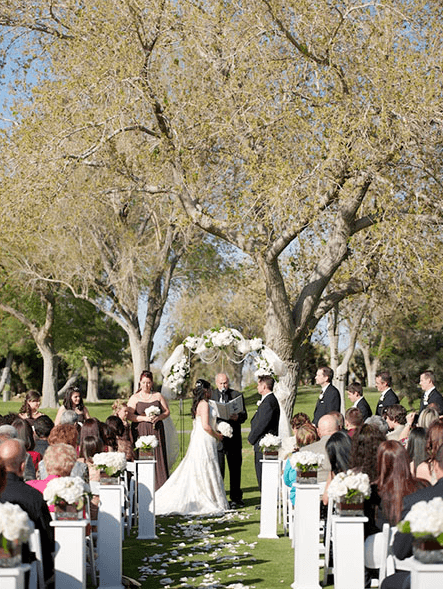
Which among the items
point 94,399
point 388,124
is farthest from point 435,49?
point 94,399

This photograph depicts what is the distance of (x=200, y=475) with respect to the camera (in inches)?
532

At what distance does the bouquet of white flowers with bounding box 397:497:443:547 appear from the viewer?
500 cm

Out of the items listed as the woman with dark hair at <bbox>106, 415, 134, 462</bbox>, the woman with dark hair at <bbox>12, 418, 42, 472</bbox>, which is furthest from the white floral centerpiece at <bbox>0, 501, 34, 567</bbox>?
the woman with dark hair at <bbox>106, 415, 134, 462</bbox>

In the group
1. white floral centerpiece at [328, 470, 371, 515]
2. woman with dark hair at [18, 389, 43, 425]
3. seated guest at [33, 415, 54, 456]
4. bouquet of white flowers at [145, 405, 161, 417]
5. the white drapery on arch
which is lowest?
white floral centerpiece at [328, 470, 371, 515]

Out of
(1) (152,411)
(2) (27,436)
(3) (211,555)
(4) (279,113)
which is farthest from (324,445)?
(4) (279,113)

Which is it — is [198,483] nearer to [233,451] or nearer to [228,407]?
[233,451]

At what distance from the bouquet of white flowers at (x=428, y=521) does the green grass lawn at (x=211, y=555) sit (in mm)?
3411

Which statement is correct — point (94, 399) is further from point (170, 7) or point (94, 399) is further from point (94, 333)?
point (170, 7)

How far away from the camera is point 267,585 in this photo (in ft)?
27.1

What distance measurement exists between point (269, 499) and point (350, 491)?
425 cm

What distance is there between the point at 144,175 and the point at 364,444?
466 inches

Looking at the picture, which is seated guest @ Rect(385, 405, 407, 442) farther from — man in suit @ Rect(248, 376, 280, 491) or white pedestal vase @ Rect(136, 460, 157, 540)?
white pedestal vase @ Rect(136, 460, 157, 540)

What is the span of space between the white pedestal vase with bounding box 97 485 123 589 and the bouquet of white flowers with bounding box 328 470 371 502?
7.70 ft

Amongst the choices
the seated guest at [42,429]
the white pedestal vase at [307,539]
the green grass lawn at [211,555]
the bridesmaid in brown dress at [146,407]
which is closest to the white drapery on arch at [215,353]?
the bridesmaid in brown dress at [146,407]
